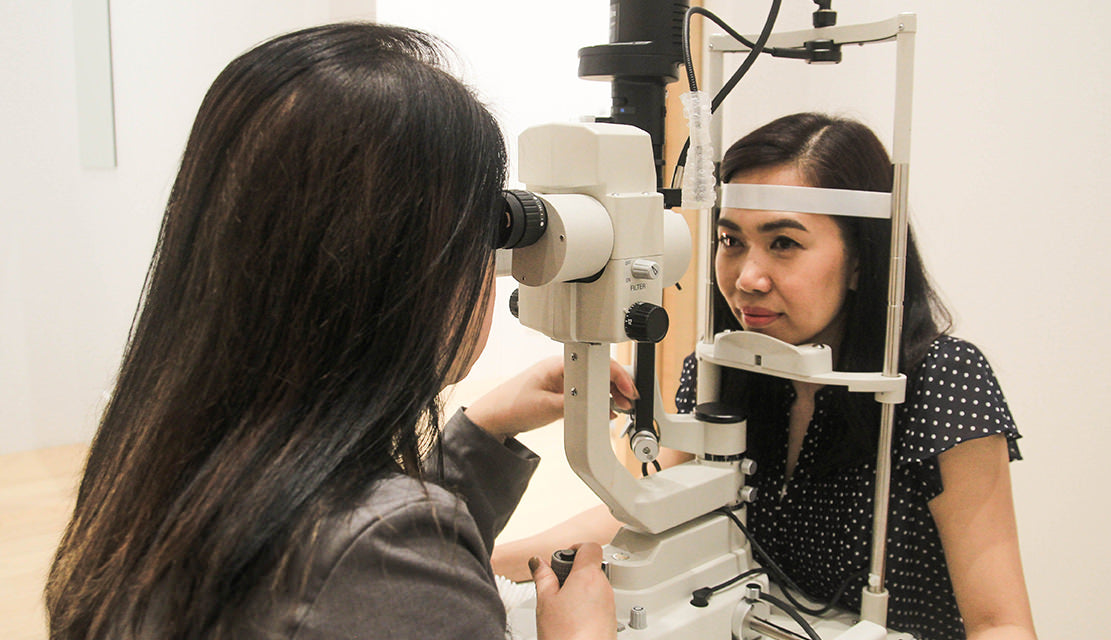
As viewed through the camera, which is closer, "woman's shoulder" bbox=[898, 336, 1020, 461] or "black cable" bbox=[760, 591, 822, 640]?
"black cable" bbox=[760, 591, 822, 640]

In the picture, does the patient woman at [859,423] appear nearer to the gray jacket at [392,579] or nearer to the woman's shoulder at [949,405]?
the woman's shoulder at [949,405]

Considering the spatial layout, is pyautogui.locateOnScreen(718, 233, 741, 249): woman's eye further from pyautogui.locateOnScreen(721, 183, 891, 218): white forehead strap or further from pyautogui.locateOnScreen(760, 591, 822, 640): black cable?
pyautogui.locateOnScreen(760, 591, 822, 640): black cable

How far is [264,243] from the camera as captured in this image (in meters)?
0.59

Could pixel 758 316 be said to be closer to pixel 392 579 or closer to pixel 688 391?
pixel 688 391

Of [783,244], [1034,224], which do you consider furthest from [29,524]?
[1034,224]

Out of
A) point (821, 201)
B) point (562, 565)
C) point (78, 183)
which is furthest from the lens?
point (78, 183)

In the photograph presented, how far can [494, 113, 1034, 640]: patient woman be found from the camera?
3.41 feet

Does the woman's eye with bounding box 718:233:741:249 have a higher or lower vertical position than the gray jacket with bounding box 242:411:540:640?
higher

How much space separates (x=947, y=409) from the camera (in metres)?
1.05

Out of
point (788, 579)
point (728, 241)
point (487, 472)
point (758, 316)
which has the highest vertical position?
point (728, 241)

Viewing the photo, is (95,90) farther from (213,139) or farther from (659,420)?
(659,420)

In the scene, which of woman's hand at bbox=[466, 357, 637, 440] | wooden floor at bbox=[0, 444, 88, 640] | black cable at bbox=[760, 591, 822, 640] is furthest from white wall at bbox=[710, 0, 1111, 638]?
wooden floor at bbox=[0, 444, 88, 640]

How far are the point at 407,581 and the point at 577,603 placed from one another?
0.26 meters

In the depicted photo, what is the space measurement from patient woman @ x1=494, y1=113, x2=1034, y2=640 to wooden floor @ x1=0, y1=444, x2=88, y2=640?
3.88ft
